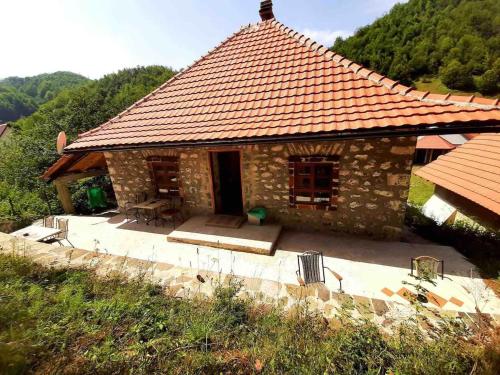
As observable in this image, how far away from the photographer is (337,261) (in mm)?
5078

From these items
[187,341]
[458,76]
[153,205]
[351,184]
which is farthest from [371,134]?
[458,76]

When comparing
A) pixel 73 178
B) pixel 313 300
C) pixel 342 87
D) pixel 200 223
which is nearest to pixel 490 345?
pixel 313 300

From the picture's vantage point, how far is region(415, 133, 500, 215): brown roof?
6.41m

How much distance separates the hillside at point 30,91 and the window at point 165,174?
93163 mm

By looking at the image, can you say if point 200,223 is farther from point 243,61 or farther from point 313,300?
point 243,61

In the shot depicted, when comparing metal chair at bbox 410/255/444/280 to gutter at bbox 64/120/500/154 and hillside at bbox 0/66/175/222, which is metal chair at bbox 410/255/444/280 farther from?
hillside at bbox 0/66/175/222

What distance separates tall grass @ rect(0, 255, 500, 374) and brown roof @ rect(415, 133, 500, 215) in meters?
5.27

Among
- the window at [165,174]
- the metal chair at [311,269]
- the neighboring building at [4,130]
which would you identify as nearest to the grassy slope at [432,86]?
the window at [165,174]

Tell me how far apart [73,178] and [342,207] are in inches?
380

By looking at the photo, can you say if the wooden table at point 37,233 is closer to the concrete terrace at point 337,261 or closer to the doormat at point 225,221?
the concrete terrace at point 337,261

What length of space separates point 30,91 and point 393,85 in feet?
469

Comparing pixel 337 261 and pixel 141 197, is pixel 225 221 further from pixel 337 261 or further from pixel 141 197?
pixel 141 197

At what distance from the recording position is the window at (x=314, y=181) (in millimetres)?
5762

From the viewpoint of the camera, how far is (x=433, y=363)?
2359mm
